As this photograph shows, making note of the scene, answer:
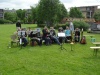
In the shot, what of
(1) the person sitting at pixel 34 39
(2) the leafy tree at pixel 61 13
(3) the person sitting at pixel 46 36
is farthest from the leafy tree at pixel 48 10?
(1) the person sitting at pixel 34 39

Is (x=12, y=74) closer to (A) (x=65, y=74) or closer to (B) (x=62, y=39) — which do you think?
(A) (x=65, y=74)

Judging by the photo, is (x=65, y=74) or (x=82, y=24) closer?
(x=65, y=74)

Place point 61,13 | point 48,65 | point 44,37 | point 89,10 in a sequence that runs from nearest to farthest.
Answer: point 48,65, point 44,37, point 61,13, point 89,10

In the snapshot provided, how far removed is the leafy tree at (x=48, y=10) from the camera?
140ft

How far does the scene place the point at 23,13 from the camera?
105 meters

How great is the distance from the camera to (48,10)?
42.6 metres

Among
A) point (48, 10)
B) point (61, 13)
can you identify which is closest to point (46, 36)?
point (48, 10)

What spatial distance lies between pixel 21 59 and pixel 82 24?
88.4ft

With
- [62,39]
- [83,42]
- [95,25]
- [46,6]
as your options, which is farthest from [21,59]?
[46,6]

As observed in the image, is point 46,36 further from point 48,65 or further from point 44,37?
point 48,65

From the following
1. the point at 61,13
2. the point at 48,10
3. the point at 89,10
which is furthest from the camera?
the point at 89,10

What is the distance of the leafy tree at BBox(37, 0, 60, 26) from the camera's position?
42750 mm

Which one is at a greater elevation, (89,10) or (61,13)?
(89,10)

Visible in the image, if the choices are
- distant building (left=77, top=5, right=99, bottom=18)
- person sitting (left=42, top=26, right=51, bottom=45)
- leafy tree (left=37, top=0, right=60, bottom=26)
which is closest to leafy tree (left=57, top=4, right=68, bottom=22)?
leafy tree (left=37, top=0, right=60, bottom=26)
